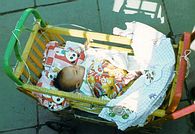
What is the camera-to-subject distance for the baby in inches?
93.8

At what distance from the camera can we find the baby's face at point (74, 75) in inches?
93.7

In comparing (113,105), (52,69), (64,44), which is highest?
(64,44)

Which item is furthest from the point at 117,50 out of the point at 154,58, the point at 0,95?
the point at 0,95

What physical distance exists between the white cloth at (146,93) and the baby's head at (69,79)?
31 centimetres

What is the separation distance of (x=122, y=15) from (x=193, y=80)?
2.77 ft

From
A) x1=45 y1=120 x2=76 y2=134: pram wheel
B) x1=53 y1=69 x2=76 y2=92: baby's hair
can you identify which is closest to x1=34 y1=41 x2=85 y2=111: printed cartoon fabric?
x1=53 y1=69 x2=76 y2=92: baby's hair

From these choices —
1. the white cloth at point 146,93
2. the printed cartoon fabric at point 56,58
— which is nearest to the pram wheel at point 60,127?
the printed cartoon fabric at point 56,58

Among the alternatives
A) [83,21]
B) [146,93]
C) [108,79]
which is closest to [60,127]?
[108,79]

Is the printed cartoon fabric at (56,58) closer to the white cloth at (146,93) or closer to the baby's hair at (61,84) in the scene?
the baby's hair at (61,84)

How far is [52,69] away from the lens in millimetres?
2486

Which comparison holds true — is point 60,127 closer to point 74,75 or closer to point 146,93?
point 74,75

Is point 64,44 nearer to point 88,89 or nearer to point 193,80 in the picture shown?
point 88,89

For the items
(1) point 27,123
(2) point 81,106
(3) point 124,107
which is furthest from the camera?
(1) point 27,123

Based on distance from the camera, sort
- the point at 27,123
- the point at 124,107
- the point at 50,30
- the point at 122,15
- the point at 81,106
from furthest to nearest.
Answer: the point at 122,15 → the point at 27,123 → the point at 50,30 → the point at 81,106 → the point at 124,107
